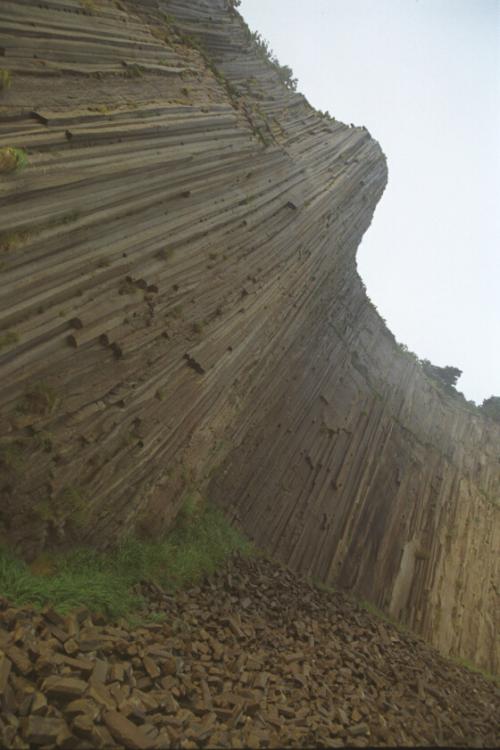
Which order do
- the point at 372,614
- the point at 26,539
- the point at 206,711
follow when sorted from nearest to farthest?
the point at 206,711, the point at 26,539, the point at 372,614

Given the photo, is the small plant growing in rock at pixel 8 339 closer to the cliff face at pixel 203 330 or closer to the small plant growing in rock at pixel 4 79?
the cliff face at pixel 203 330

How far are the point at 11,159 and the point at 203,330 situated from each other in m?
5.07

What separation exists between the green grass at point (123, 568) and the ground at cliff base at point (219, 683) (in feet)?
0.94

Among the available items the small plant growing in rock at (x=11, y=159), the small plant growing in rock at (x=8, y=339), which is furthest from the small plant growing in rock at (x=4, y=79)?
the small plant growing in rock at (x=8, y=339)

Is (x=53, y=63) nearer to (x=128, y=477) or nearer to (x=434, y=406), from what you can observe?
(x=128, y=477)

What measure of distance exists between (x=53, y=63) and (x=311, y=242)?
9361 mm

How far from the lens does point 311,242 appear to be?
1634cm

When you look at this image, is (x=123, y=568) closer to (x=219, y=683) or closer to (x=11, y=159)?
(x=219, y=683)

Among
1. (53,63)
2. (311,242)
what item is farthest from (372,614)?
(53,63)

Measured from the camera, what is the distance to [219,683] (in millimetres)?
6094

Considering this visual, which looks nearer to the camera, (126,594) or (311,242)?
(126,594)

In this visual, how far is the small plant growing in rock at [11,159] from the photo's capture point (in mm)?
6805

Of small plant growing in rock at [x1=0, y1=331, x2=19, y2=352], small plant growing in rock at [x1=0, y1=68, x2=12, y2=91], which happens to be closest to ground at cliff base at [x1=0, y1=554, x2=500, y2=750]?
small plant growing in rock at [x1=0, y1=331, x2=19, y2=352]

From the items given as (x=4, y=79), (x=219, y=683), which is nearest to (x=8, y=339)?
(x=4, y=79)
